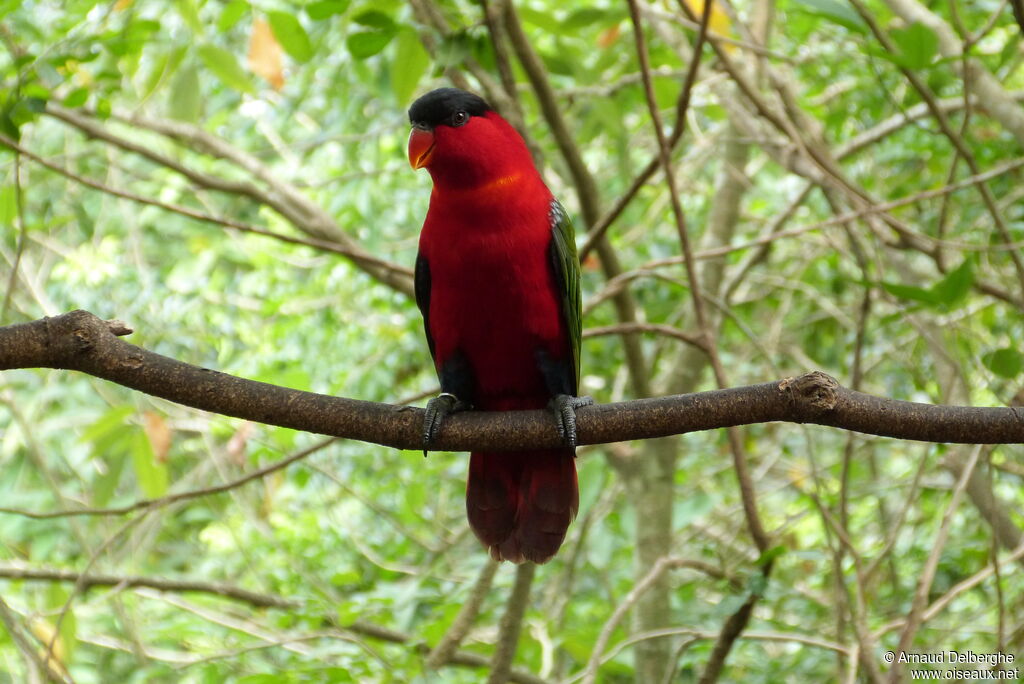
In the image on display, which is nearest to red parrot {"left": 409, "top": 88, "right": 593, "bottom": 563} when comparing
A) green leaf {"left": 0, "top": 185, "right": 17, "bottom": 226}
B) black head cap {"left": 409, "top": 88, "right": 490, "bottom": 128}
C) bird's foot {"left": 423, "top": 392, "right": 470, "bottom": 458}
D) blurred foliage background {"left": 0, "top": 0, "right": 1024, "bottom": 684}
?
black head cap {"left": 409, "top": 88, "right": 490, "bottom": 128}

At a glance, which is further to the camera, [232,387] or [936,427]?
[232,387]

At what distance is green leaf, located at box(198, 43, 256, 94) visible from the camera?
3332mm

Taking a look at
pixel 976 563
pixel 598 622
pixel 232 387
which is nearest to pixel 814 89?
pixel 976 563

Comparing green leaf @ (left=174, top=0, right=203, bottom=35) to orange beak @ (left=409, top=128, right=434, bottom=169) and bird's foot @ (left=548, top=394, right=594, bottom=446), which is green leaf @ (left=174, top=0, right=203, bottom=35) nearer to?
orange beak @ (left=409, top=128, right=434, bottom=169)

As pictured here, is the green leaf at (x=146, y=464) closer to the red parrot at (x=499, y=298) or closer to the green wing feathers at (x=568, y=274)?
the red parrot at (x=499, y=298)

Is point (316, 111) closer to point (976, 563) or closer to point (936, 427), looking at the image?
point (976, 563)

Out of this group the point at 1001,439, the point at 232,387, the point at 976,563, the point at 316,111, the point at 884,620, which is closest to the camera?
the point at 1001,439

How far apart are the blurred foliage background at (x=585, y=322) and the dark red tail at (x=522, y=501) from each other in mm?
357

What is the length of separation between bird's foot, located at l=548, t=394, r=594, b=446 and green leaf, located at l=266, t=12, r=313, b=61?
1.63m

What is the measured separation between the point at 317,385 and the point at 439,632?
9.10ft

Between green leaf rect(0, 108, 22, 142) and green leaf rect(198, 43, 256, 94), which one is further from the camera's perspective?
green leaf rect(198, 43, 256, 94)

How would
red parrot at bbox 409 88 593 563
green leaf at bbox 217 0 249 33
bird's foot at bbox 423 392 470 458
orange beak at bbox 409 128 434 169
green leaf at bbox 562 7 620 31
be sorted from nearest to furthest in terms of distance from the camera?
bird's foot at bbox 423 392 470 458 → red parrot at bbox 409 88 593 563 → orange beak at bbox 409 128 434 169 → green leaf at bbox 217 0 249 33 → green leaf at bbox 562 7 620 31

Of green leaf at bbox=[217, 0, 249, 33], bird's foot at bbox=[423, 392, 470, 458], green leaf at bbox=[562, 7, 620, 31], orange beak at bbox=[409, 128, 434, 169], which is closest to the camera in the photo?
bird's foot at bbox=[423, 392, 470, 458]

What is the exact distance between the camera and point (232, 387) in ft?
6.00
